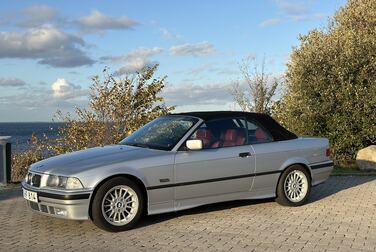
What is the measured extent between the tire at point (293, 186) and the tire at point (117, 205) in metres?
2.41

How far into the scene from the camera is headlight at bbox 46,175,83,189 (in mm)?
6313

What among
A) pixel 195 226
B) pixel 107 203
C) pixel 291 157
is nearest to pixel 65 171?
pixel 107 203

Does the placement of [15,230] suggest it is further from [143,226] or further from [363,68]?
[363,68]

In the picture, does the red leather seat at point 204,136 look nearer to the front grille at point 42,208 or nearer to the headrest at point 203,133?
the headrest at point 203,133

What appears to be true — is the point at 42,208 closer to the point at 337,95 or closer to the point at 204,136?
the point at 204,136

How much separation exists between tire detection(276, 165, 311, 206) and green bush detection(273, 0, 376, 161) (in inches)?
282

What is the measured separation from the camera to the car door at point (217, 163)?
23.0 ft

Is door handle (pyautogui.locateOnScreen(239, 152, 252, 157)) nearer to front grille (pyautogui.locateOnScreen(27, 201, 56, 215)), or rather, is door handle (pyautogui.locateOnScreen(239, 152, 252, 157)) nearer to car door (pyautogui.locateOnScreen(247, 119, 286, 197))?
car door (pyautogui.locateOnScreen(247, 119, 286, 197))

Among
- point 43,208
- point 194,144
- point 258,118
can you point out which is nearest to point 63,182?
point 43,208

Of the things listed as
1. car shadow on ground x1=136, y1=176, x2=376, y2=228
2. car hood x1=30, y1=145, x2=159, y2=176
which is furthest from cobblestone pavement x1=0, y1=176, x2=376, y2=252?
car hood x1=30, y1=145, x2=159, y2=176

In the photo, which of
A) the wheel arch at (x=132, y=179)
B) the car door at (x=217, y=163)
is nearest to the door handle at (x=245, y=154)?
the car door at (x=217, y=163)

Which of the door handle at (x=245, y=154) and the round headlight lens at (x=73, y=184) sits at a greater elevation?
the door handle at (x=245, y=154)

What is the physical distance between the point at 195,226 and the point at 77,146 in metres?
8.29

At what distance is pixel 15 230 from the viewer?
6.65 m
